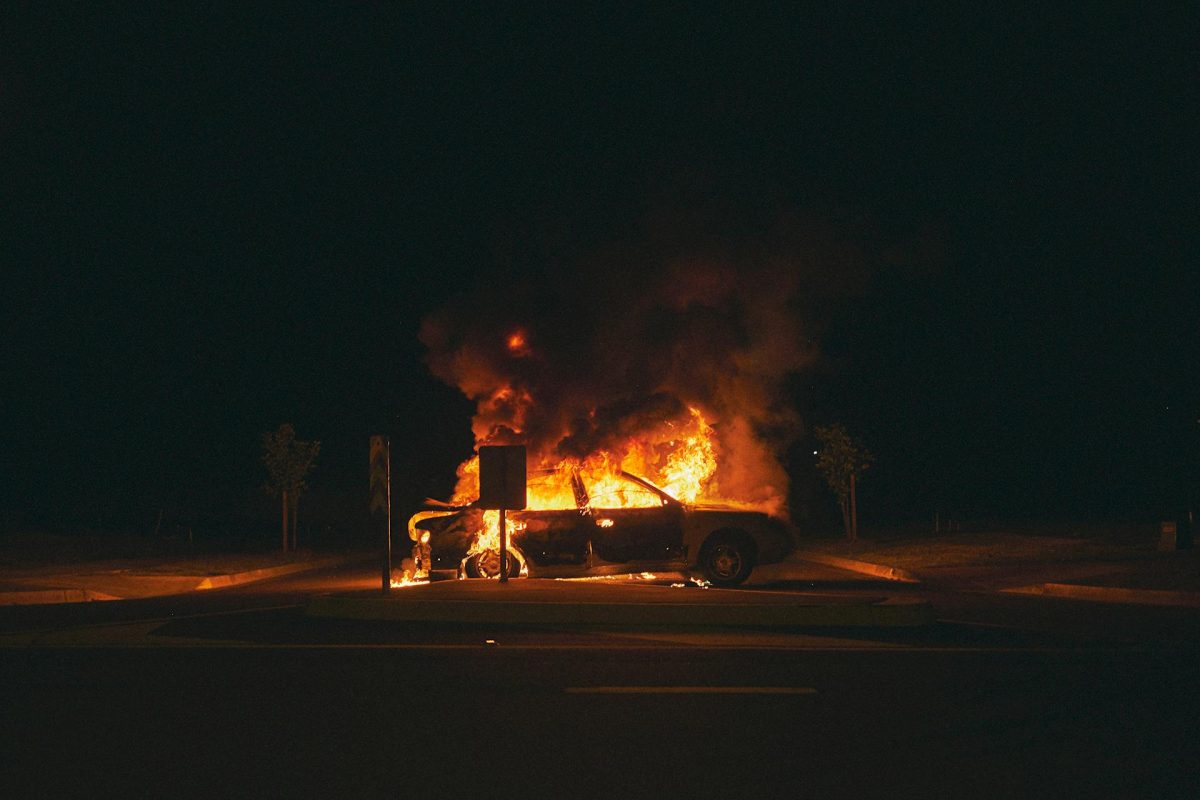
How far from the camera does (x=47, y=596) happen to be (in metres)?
19.2

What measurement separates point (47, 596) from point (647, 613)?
35.9 ft

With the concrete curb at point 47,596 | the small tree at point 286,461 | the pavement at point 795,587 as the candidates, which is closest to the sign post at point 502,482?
the pavement at point 795,587

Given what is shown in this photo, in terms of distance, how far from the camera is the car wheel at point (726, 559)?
55.4 feet

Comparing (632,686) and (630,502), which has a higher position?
(630,502)

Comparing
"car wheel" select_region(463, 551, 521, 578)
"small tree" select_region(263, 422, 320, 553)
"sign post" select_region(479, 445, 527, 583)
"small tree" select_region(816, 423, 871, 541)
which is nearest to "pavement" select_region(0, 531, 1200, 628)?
"sign post" select_region(479, 445, 527, 583)

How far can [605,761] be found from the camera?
7027 mm

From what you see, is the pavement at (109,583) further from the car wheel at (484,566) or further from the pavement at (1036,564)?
the pavement at (1036,564)

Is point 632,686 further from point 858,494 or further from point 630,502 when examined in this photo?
point 858,494

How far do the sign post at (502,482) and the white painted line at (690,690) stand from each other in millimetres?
6887

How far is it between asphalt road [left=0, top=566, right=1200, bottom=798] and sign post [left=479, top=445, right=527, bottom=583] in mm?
3020

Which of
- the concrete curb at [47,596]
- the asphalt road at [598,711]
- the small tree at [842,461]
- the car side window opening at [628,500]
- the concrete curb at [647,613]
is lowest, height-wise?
the asphalt road at [598,711]

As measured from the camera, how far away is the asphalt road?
6.64 metres

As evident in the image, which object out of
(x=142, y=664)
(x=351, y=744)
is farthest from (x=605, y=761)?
(x=142, y=664)

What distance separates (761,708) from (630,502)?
31.4 ft
